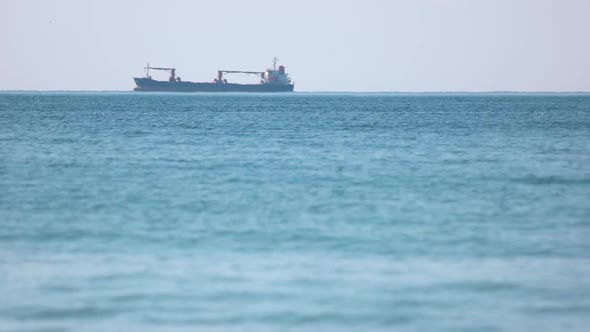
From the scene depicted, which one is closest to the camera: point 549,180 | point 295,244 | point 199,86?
point 295,244

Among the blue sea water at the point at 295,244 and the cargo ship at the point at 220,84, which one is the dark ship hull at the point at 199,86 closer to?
the cargo ship at the point at 220,84

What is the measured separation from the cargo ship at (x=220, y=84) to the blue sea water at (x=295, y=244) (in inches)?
5594

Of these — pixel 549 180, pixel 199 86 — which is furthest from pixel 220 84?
pixel 549 180

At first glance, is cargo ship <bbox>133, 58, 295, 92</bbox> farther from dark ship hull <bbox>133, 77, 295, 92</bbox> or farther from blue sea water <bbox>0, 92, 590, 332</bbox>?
blue sea water <bbox>0, 92, 590, 332</bbox>

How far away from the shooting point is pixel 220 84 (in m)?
172

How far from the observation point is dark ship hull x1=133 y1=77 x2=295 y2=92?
167000 millimetres

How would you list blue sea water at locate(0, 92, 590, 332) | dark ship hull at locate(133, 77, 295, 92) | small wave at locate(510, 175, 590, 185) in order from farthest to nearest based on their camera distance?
dark ship hull at locate(133, 77, 295, 92) → small wave at locate(510, 175, 590, 185) → blue sea water at locate(0, 92, 590, 332)

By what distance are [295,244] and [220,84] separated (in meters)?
160

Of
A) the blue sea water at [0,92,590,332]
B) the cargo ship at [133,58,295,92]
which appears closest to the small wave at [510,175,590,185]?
the blue sea water at [0,92,590,332]

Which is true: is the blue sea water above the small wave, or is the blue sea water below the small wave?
below

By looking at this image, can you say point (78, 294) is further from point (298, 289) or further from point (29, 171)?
point (29, 171)

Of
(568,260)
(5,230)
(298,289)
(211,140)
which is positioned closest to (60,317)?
(298,289)

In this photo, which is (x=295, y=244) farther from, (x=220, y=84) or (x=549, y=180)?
(x=220, y=84)

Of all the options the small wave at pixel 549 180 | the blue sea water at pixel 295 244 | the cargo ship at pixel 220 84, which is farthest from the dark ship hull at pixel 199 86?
the small wave at pixel 549 180
